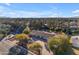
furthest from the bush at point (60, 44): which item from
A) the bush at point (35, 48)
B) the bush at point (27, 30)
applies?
the bush at point (27, 30)

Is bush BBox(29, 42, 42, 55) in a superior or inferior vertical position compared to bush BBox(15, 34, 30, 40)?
inferior

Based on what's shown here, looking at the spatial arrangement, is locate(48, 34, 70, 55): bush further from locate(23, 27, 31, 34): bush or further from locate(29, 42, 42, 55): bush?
locate(23, 27, 31, 34): bush

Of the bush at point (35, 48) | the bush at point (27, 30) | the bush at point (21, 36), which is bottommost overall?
the bush at point (35, 48)

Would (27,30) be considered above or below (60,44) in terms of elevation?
above

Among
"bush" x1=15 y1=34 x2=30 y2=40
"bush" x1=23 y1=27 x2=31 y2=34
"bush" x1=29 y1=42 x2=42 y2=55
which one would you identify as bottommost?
"bush" x1=29 y1=42 x2=42 y2=55

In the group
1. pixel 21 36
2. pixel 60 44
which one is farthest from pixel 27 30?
pixel 60 44

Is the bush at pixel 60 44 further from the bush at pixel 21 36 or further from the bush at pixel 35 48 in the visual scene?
the bush at pixel 21 36

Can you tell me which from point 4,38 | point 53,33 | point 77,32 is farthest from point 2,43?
point 77,32

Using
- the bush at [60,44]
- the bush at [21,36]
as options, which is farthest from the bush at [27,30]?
the bush at [60,44]

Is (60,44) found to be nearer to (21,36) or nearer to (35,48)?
(35,48)

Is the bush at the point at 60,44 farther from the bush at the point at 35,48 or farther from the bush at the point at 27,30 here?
the bush at the point at 27,30

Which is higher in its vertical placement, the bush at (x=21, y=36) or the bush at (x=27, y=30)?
the bush at (x=27, y=30)

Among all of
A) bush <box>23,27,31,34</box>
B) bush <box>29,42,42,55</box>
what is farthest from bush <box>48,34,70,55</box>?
bush <box>23,27,31,34</box>
